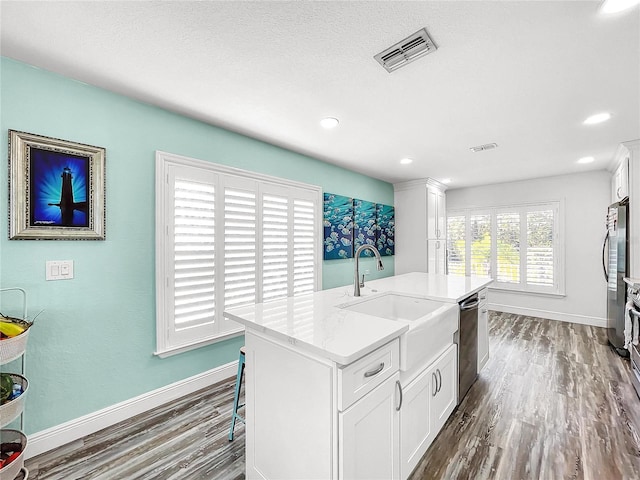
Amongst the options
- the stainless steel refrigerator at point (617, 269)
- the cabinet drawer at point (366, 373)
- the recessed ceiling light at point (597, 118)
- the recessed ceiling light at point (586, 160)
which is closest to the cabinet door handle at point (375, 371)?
the cabinet drawer at point (366, 373)

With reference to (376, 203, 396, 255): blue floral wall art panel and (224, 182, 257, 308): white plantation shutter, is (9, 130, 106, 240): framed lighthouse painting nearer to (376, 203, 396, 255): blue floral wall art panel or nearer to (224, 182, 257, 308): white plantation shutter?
(224, 182, 257, 308): white plantation shutter

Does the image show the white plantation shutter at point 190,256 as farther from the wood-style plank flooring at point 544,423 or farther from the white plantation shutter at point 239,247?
the wood-style plank flooring at point 544,423

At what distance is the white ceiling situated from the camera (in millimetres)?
1368

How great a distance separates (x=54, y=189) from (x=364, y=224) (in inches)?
142

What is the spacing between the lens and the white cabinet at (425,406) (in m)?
1.51

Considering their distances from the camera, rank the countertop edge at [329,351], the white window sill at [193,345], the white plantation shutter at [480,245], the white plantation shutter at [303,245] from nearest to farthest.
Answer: the countertop edge at [329,351], the white window sill at [193,345], the white plantation shutter at [303,245], the white plantation shutter at [480,245]

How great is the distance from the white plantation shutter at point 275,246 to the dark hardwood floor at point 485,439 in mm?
973

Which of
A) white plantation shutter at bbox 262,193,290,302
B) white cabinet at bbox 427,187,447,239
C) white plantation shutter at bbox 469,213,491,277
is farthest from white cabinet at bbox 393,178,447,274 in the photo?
white plantation shutter at bbox 262,193,290,302

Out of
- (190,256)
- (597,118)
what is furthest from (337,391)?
(597,118)

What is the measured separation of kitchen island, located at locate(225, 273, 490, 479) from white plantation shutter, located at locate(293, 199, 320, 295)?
1.52m

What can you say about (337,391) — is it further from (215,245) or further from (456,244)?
(456,244)

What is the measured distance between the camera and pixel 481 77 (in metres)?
1.89

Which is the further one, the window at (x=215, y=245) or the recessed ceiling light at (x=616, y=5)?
the window at (x=215, y=245)

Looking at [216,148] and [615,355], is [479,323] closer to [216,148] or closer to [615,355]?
[615,355]
